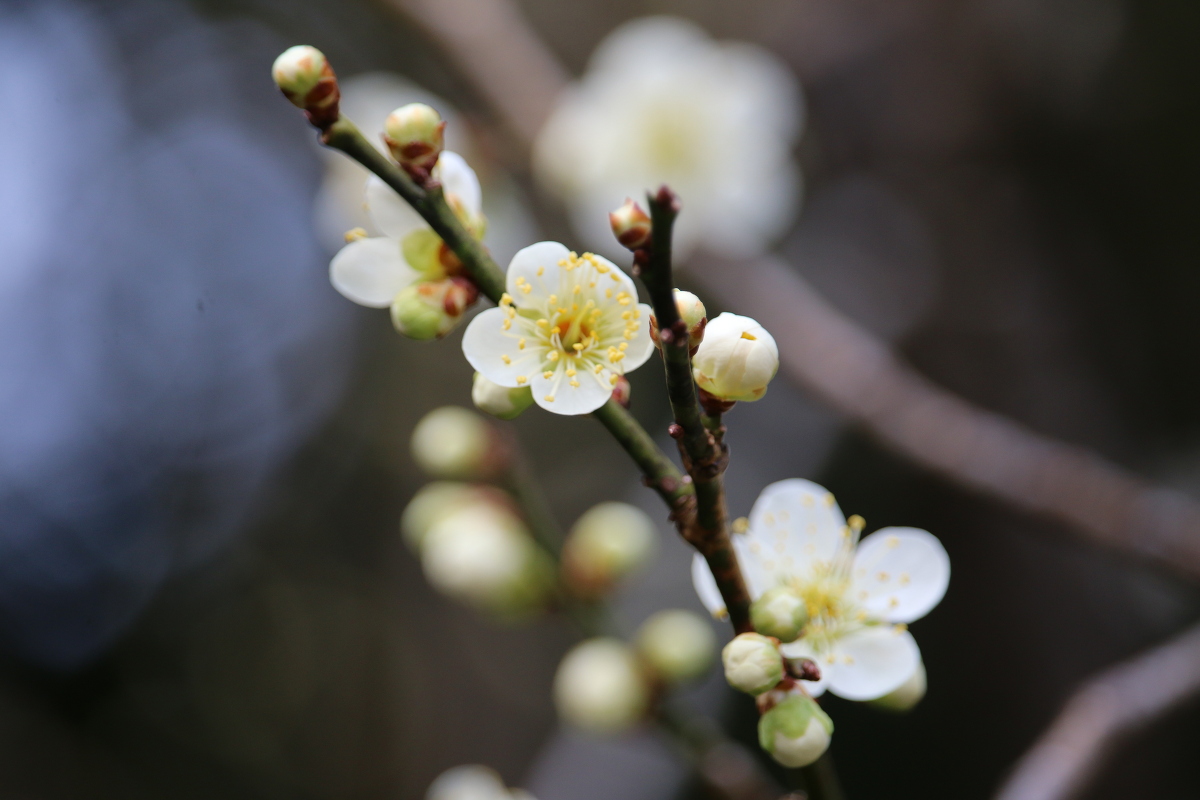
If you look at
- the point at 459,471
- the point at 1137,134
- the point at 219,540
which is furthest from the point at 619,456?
the point at 459,471

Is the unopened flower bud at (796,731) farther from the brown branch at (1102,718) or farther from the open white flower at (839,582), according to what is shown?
the brown branch at (1102,718)

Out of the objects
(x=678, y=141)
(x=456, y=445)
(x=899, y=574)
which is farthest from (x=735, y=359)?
(x=678, y=141)

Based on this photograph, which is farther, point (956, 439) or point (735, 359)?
point (956, 439)

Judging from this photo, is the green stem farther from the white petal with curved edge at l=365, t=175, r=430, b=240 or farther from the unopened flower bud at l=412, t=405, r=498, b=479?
the unopened flower bud at l=412, t=405, r=498, b=479

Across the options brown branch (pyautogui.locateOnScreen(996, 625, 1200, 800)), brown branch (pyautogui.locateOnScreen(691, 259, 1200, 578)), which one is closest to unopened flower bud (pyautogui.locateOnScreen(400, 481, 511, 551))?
brown branch (pyautogui.locateOnScreen(996, 625, 1200, 800))

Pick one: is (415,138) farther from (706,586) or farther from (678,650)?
(678,650)

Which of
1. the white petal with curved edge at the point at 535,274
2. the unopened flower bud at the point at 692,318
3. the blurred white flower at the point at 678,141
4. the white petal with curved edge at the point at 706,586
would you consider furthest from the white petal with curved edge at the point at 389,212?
the blurred white flower at the point at 678,141
